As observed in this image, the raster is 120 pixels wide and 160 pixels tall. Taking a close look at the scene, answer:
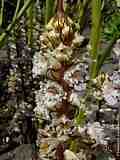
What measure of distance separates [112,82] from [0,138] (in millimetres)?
1099

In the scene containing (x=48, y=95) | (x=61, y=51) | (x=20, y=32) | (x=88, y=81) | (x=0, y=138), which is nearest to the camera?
(x=61, y=51)

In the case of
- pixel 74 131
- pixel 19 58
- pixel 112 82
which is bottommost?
pixel 74 131

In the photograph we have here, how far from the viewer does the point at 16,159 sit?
2.17 metres

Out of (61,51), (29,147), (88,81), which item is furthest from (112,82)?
(29,147)

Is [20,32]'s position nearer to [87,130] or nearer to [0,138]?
[0,138]

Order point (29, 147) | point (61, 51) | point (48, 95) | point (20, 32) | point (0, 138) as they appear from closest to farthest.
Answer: point (61, 51)
point (48, 95)
point (29, 147)
point (0, 138)
point (20, 32)

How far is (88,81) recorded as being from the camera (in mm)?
1410

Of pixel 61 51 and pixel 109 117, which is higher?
pixel 61 51

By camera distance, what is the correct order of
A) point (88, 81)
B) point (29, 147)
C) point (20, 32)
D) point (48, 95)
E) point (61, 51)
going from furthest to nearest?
point (20, 32)
point (29, 147)
point (88, 81)
point (48, 95)
point (61, 51)

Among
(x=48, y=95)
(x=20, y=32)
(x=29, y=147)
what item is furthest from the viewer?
(x=20, y=32)

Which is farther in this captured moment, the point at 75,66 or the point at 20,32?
the point at 20,32

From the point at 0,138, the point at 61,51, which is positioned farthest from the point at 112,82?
the point at 0,138

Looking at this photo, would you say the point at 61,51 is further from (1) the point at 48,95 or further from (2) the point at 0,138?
(2) the point at 0,138

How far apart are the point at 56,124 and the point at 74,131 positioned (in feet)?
0.15
